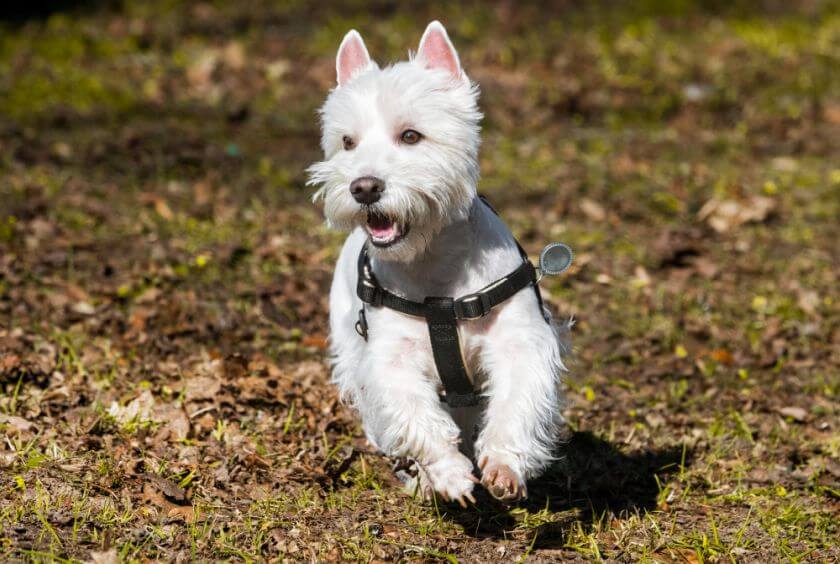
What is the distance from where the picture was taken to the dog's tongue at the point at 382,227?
3.99m

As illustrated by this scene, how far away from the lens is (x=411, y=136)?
161 inches

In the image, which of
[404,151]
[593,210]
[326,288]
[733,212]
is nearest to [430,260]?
[404,151]

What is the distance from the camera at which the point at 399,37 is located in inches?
555

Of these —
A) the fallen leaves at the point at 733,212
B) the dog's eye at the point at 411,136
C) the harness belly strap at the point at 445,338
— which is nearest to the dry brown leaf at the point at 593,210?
the fallen leaves at the point at 733,212

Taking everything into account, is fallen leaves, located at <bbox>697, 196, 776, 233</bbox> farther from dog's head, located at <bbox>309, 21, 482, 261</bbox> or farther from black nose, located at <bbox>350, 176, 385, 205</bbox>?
black nose, located at <bbox>350, 176, 385, 205</bbox>

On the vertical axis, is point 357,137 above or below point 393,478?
above

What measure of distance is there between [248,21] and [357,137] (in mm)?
11241

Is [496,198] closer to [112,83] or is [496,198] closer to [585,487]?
[585,487]

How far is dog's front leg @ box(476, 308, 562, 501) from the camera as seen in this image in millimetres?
3857

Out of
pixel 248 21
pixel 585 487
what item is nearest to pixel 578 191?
pixel 585 487

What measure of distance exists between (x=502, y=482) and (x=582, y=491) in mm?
1325

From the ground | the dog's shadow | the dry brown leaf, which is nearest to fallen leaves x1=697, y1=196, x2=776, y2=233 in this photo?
the ground

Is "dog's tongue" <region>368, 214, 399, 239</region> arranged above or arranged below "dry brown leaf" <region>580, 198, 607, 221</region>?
above

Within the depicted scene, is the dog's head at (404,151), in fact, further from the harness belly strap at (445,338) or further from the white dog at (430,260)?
the harness belly strap at (445,338)
